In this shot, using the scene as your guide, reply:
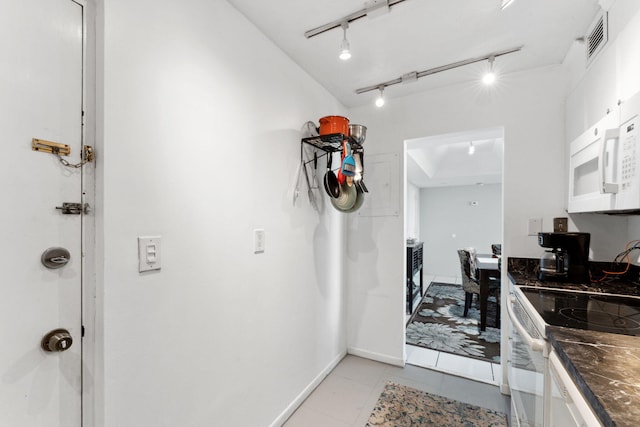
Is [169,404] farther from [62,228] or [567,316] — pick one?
[567,316]

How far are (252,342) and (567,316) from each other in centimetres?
150

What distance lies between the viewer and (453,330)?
127 inches

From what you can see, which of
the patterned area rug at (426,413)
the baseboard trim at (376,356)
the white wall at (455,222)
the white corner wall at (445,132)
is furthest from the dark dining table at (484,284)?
the white wall at (455,222)

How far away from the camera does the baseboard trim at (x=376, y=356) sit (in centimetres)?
249

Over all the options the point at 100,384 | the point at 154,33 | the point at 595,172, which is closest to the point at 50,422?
the point at 100,384

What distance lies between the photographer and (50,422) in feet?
2.77

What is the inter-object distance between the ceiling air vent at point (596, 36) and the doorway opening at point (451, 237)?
0.68 meters

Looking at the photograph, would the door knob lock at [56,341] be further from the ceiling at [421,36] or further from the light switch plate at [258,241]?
the ceiling at [421,36]

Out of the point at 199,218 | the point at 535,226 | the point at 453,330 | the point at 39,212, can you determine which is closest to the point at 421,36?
the point at 535,226

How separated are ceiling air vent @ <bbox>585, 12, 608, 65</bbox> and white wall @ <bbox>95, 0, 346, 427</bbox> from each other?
5.64 ft

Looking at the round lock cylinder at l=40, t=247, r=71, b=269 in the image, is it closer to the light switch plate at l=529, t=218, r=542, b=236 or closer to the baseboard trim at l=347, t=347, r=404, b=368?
the baseboard trim at l=347, t=347, r=404, b=368

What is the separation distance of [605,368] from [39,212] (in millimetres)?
1670

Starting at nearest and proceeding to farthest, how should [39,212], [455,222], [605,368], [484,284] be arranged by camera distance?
[605,368]
[39,212]
[484,284]
[455,222]

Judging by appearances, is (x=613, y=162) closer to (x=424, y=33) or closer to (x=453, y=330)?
(x=424, y=33)
